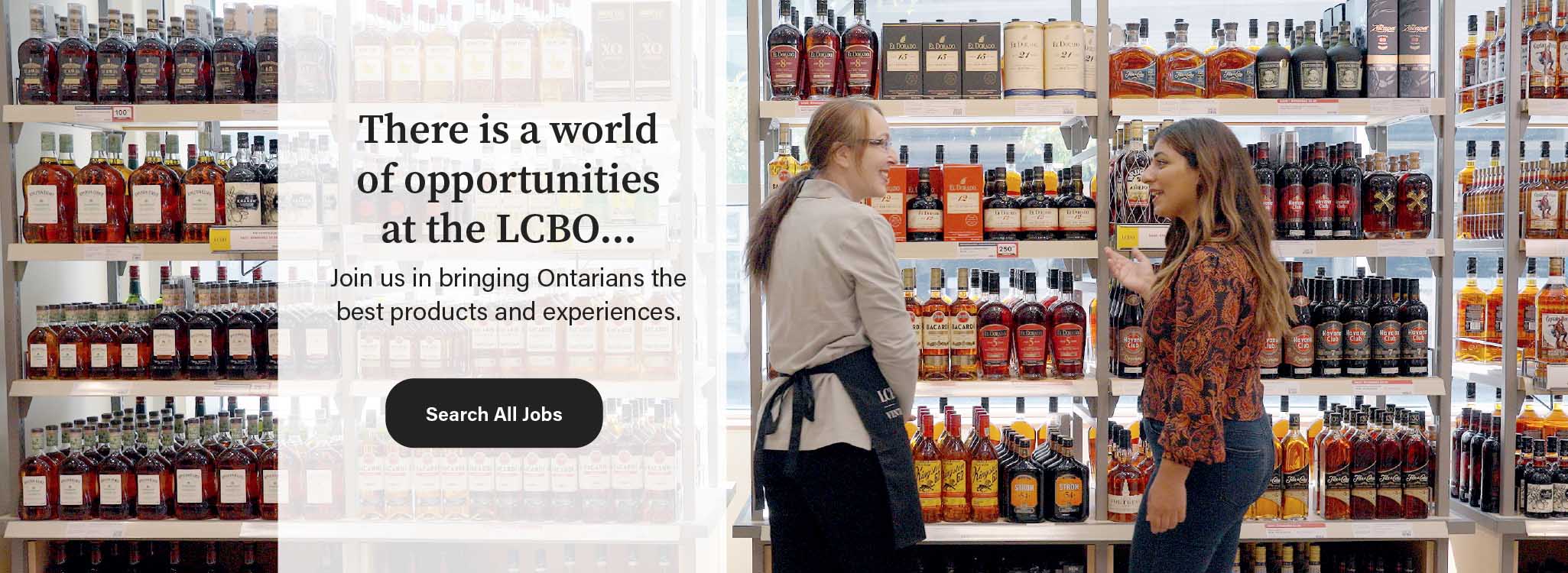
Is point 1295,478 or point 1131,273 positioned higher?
point 1131,273

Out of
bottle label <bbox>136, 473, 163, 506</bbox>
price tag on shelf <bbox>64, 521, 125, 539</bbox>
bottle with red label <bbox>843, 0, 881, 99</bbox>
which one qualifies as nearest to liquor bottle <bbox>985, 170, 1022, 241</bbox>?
bottle with red label <bbox>843, 0, 881, 99</bbox>

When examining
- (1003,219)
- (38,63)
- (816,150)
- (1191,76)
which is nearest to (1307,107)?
(1191,76)

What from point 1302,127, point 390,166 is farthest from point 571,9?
point 1302,127

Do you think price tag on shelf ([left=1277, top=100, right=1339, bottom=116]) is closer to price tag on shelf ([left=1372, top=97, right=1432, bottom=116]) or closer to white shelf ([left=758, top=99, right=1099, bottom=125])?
price tag on shelf ([left=1372, top=97, right=1432, bottom=116])

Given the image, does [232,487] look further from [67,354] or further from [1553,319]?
[1553,319]

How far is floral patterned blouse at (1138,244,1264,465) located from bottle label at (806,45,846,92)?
3.83ft

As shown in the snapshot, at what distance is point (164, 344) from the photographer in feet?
10.5

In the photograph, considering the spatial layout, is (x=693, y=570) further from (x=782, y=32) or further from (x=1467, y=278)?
(x=1467, y=278)

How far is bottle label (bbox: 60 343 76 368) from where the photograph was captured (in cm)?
323

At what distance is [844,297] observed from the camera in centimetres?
225

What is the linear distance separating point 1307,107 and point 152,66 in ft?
10.8

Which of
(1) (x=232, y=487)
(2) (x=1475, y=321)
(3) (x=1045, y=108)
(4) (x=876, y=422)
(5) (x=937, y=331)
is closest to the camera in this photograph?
(4) (x=876, y=422)

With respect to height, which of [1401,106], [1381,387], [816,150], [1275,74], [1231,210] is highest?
[1275,74]

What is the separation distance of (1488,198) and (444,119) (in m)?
3.06
